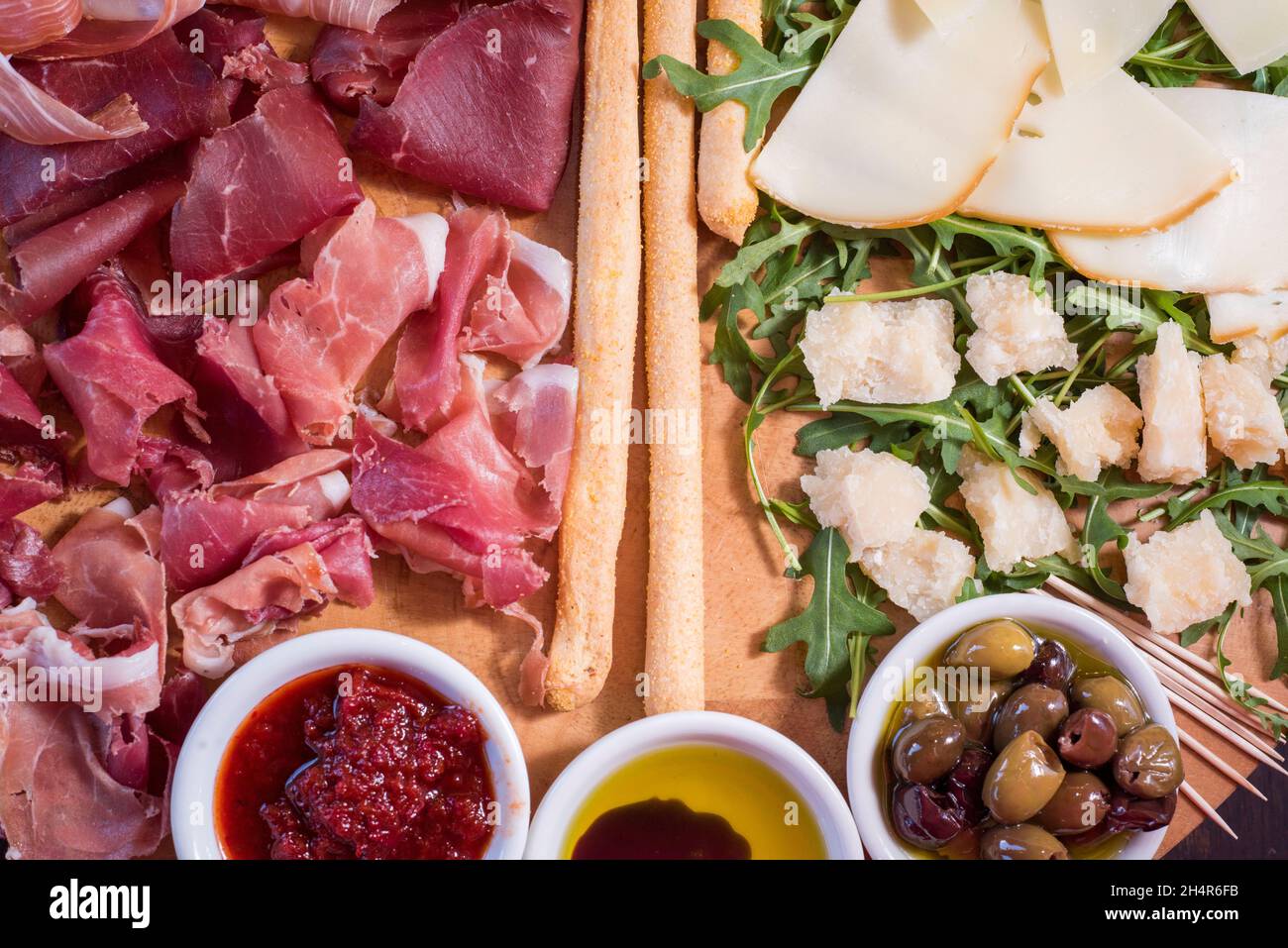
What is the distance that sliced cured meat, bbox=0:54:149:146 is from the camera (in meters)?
2.33

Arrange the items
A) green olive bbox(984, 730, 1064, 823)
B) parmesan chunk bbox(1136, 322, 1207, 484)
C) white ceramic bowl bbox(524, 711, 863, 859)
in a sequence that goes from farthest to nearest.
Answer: parmesan chunk bbox(1136, 322, 1207, 484), white ceramic bowl bbox(524, 711, 863, 859), green olive bbox(984, 730, 1064, 823)

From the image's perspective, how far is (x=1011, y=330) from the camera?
2.47m

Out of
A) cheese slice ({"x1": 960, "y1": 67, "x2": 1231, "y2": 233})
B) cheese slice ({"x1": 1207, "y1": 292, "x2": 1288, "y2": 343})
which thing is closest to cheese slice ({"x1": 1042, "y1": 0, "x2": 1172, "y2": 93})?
cheese slice ({"x1": 960, "y1": 67, "x2": 1231, "y2": 233})

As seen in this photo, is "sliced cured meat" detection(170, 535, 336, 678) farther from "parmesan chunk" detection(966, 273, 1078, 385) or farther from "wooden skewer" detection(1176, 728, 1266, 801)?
"wooden skewer" detection(1176, 728, 1266, 801)

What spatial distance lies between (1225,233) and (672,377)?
136 cm

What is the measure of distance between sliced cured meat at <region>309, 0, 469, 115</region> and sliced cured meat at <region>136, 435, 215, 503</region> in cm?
89

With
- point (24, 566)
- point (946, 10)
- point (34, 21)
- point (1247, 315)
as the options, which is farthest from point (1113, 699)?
point (34, 21)

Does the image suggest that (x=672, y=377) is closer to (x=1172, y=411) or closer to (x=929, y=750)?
(x=929, y=750)

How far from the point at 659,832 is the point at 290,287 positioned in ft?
4.80

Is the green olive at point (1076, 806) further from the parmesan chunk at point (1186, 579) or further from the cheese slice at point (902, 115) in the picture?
the cheese slice at point (902, 115)

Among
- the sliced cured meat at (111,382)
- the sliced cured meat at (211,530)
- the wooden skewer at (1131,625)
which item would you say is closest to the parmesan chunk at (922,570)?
the wooden skewer at (1131,625)

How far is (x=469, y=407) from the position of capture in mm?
2537
